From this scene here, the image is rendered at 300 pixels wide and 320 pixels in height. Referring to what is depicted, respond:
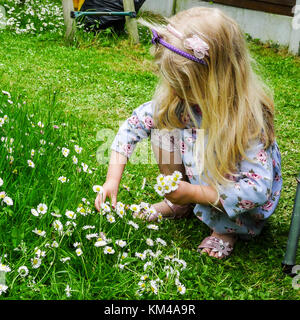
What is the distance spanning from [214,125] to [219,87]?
0.14 metres

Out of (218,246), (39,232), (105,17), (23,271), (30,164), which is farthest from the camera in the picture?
(105,17)

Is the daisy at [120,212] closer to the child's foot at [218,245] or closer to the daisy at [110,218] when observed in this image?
the daisy at [110,218]

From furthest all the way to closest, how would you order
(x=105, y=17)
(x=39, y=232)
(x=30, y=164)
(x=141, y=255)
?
(x=105, y=17) < (x=30, y=164) < (x=141, y=255) < (x=39, y=232)

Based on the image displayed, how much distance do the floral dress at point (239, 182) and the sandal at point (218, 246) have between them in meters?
0.04

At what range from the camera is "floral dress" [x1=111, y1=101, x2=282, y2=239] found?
1.81m

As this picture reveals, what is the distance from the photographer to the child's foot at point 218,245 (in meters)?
2.02

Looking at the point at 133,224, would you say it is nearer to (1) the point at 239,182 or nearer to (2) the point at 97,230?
(2) the point at 97,230

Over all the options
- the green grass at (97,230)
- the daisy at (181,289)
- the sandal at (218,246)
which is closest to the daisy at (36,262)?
the green grass at (97,230)

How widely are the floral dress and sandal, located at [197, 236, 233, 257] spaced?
1.7 inches

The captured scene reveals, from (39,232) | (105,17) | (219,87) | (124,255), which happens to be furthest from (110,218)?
(105,17)

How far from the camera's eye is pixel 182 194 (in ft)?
5.82

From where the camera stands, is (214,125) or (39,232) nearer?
(39,232)

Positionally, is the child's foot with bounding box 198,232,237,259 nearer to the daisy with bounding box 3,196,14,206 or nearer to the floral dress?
the floral dress

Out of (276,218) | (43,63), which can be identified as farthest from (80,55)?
(276,218)
